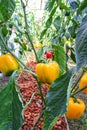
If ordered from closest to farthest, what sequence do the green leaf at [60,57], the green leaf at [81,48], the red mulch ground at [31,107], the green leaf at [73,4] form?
1. the green leaf at [81,48]
2. the green leaf at [60,57]
3. the green leaf at [73,4]
4. the red mulch ground at [31,107]

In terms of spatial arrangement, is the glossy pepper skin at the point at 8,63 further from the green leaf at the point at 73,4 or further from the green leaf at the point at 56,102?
the green leaf at the point at 73,4

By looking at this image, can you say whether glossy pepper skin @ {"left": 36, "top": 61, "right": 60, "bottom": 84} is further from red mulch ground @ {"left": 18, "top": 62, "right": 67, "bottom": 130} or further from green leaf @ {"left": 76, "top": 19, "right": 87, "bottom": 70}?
red mulch ground @ {"left": 18, "top": 62, "right": 67, "bottom": 130}

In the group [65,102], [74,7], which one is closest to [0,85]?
[74,7]

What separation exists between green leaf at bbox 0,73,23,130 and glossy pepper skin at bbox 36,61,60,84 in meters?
0.15

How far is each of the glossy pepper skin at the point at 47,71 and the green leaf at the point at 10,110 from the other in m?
0.15

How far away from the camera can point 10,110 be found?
26.0 inches

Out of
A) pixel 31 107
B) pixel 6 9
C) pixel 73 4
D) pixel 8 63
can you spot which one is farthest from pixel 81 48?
pixel 31 107

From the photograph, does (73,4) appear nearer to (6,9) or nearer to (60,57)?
(60,57)

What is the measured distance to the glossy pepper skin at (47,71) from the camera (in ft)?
2.68

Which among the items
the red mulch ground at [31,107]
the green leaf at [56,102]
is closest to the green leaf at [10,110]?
the green leaf at [56,102]

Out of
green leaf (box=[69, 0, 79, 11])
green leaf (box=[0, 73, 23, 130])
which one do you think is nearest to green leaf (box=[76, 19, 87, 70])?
green leaf (box=[0, 73, 23, 130])

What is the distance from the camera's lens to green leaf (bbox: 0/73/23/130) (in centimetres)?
65

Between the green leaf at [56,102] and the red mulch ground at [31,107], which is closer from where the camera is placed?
the green leaf at [56,102]

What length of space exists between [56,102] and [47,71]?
24cm
